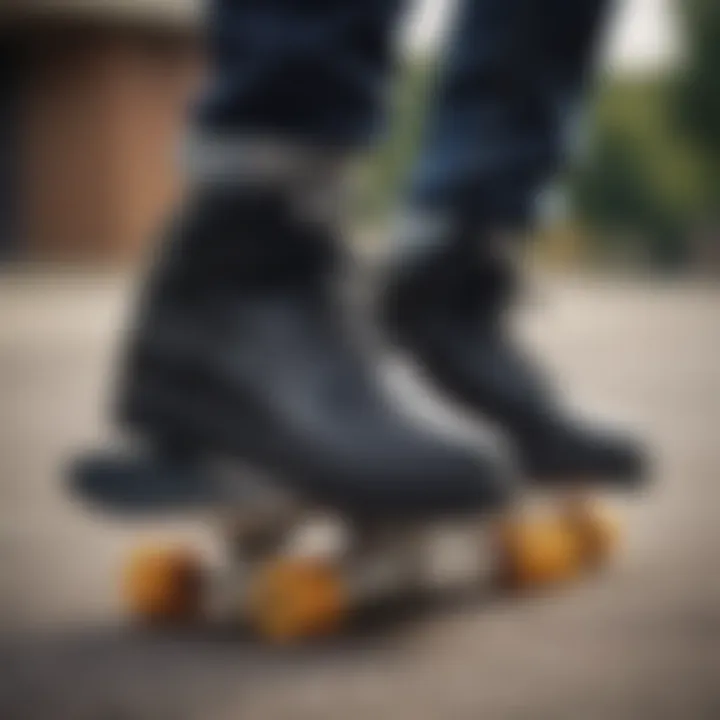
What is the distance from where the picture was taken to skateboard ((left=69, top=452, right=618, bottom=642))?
521mm

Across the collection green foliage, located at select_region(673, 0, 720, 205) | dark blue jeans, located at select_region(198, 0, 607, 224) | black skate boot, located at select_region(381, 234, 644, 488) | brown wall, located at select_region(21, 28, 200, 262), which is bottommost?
black skate boot, located at select_region(381, 234, 644, 488)

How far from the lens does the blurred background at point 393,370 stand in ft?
1.42

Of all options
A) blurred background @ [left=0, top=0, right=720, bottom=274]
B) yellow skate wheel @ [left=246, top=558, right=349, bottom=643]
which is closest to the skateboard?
yellow skate wheel @ [left=246, top=558, right=349, bottom=643]

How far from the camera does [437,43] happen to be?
0.65 metres

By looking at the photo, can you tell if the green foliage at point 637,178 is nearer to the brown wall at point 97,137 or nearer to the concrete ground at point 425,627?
the concrete ground at point 425,627

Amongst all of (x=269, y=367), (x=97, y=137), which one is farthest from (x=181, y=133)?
(x=97, y=137)

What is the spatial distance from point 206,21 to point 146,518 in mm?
177

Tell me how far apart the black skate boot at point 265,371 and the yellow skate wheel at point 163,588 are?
35 mm

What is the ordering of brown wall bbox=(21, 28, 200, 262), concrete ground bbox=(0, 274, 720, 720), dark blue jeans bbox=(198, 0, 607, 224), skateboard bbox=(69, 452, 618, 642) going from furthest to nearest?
brown wall bbox=(21, 28, 200, 262)
dark blue jeans bbox=(198, 0, 607, 224)
skateboard bbox=(69, 452, 618, 642)
concrete ground bbox=(0, 274, 720, 720)

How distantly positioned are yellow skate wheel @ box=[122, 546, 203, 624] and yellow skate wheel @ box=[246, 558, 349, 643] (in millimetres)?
25

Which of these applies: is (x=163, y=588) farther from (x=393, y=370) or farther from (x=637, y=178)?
(x=637, y=178)

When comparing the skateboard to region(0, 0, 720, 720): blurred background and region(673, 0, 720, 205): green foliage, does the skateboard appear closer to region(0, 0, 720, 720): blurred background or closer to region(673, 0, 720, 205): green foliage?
region(0, 0, 720, 720): blurred background

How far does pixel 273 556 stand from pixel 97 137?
445 mm

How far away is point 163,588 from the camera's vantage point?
0.54 meters
